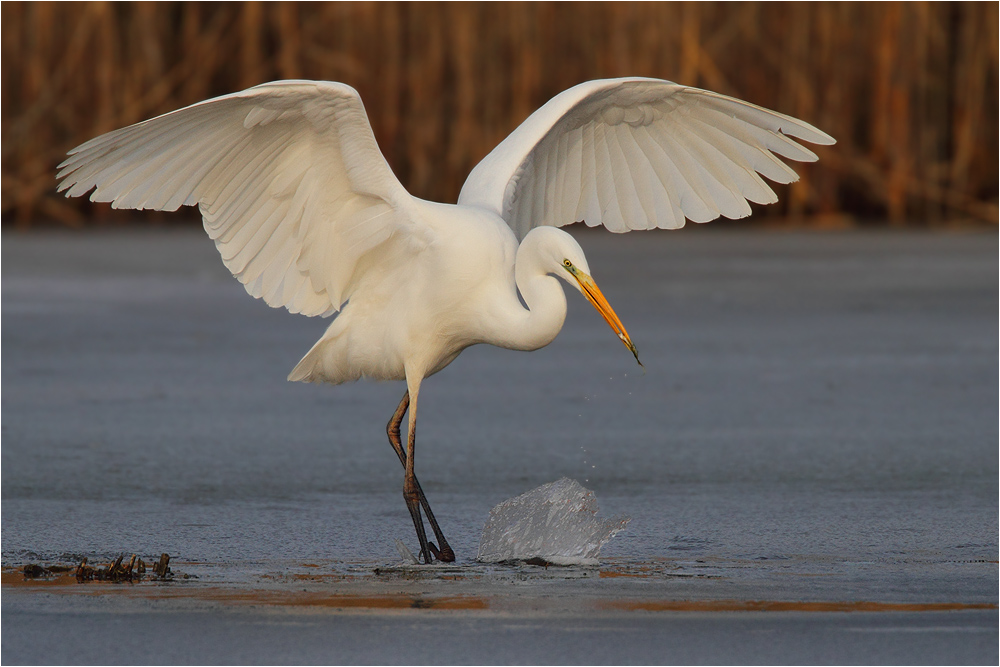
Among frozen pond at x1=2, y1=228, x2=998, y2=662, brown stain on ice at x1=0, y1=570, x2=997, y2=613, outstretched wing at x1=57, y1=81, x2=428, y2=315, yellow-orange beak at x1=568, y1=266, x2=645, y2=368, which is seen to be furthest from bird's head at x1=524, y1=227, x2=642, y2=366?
brown stain on ice at x1=0, y1=570, x2=997, y2=613

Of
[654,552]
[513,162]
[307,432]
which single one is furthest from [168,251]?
[654,552]

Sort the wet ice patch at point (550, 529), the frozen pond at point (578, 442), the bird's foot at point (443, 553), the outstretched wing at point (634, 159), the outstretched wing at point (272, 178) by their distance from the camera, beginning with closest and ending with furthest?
the frozen pond at point (578, 442) < the wet ice patch at point (550, 529) < the bird's foot at point (443, 553) < the outstretched wing at point (272, 178) < the outstretched wing at point (634, 159)

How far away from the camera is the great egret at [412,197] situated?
177 inches

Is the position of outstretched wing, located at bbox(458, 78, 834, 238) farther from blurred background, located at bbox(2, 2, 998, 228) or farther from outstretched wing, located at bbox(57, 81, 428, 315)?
blurred background, located at bbox(2, 2, 998, 228)

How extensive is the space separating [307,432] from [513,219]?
4.11ft

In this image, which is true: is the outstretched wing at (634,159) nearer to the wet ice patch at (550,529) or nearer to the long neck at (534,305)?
the long neck at (534,305)

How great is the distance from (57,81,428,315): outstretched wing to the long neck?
0.37 m

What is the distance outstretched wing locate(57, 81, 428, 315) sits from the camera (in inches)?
175

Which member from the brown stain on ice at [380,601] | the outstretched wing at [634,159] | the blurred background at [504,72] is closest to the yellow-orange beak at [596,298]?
the outstretched wing at [634,159]

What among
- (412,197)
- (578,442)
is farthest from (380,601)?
(578,442)

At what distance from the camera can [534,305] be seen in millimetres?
4527

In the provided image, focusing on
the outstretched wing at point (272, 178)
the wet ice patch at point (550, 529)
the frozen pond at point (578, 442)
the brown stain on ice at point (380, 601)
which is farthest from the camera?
the outstretched wing at point (272, 178)

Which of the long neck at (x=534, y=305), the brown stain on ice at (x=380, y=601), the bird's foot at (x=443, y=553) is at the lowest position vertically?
the bird's foot at (x=443, y=553)

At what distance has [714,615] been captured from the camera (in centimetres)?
345
